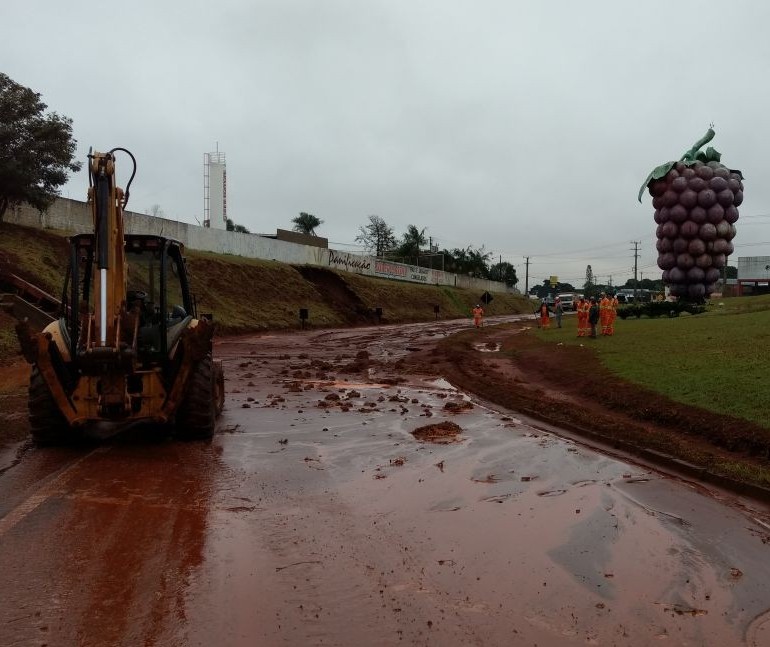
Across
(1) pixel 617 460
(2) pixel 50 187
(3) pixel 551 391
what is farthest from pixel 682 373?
(2) pixel 50 187

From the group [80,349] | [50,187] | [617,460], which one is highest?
[50,187]

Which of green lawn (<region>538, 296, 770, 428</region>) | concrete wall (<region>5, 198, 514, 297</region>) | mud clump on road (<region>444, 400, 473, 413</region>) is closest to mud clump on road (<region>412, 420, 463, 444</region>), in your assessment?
mud clump on road (<region>444, 400, 473, 413</region>)

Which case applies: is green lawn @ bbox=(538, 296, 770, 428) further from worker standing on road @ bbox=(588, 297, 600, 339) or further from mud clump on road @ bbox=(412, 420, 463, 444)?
mud clump on road @ bbox=(412, 420, 463, 444)

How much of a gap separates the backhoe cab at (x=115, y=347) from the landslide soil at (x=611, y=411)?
6165mm

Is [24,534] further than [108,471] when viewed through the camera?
No

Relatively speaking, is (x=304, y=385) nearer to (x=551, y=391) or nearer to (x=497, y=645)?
(x=551, y=391)

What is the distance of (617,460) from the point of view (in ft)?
29.5

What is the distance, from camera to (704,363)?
47.5 feet

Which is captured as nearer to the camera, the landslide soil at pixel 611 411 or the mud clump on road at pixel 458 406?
the landslide soil at pixel 611 411

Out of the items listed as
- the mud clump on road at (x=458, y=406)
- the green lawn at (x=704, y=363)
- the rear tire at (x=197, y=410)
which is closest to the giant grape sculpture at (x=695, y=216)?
the green lawn at (x=704, y=363)

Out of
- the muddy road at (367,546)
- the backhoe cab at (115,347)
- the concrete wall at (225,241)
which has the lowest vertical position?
the muddy road at (367,546)

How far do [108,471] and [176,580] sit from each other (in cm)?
332

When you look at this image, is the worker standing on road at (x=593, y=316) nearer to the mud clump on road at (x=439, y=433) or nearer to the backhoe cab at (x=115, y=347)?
the mud clump on road at (x=439, y=433)

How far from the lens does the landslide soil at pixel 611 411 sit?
28.5ft
